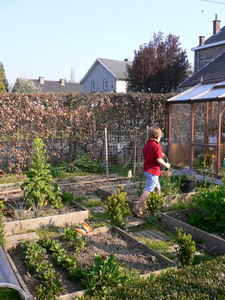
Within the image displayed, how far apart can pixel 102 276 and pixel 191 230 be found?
210cm

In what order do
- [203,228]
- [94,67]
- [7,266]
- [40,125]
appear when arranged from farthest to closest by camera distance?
[94,67] → [40,125] → [203,228] → [7,266]

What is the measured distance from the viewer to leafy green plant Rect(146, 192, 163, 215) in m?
5.85

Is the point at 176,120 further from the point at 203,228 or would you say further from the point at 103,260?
the point at 103,260

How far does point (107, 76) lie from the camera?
39.4 meters

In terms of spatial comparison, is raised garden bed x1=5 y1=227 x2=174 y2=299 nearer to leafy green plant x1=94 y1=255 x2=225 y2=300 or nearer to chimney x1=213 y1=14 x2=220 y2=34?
leafy green plant x1=94 y1=255 x2=225 y2=300

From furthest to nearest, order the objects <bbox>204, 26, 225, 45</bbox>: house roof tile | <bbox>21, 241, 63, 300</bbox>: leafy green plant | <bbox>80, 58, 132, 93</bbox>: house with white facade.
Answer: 1. <bbox>80, 58, 132, 93</bbox>: house with white facade
2. <bbox>204, 26, 225, 45</bbox>: house roof tile
3. <bbox>21, 241, 63, 300</bbox>: leafy green plant

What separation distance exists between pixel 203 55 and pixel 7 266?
24288mm

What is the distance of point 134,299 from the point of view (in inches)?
115

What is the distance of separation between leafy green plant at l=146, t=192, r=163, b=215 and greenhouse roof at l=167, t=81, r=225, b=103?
3.74 metres

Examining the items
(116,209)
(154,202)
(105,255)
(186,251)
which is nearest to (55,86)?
(154,202)

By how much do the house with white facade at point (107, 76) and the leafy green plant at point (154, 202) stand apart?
104 ft

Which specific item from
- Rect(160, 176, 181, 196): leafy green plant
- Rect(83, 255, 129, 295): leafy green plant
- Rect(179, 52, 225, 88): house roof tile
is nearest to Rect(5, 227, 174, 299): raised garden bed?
Rect(83, 255, 129, 295): leafy green plant

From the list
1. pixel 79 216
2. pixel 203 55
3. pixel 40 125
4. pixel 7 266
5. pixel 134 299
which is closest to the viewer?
pixel 134 299

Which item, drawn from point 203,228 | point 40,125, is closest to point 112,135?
point 40,125
